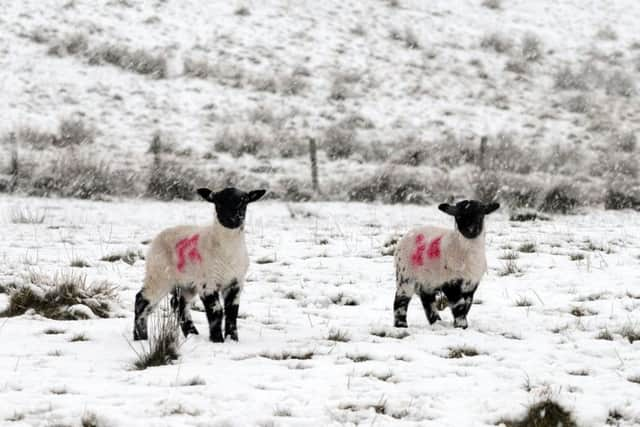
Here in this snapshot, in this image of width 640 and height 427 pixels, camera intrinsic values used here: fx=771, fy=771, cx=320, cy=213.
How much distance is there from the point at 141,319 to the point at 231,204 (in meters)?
1.16

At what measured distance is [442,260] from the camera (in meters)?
6.55

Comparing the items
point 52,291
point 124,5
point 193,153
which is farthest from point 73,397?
point 124,5

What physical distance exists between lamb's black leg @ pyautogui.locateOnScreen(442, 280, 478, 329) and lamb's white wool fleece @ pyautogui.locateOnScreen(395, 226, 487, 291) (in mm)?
48

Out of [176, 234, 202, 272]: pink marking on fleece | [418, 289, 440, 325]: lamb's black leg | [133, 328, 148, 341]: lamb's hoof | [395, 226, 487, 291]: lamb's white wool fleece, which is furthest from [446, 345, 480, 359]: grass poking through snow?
[133, 328, 148, 341]: lamb's hoof

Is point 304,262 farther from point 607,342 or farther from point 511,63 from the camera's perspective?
point 511,63

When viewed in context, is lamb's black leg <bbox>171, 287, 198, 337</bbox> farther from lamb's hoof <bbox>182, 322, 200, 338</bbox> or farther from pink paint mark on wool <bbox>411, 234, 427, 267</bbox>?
pink paint mark on wool <bbox>411, 234, 427, 267</bbox>

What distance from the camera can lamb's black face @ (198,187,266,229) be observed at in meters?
6.06

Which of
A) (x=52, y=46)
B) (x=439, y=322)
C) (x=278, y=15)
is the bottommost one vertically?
(x=439, y=322)

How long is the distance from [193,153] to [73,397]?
1545 centimetres

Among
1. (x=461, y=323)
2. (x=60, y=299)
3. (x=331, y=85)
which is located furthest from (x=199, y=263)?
(x=331, y=85)

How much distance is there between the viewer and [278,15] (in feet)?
94.1

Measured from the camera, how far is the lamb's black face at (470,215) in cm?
653

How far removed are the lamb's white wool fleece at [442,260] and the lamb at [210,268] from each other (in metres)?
1.47

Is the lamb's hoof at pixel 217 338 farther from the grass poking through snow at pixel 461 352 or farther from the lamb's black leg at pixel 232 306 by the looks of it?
the grass poking through snow at pixel 461 352
